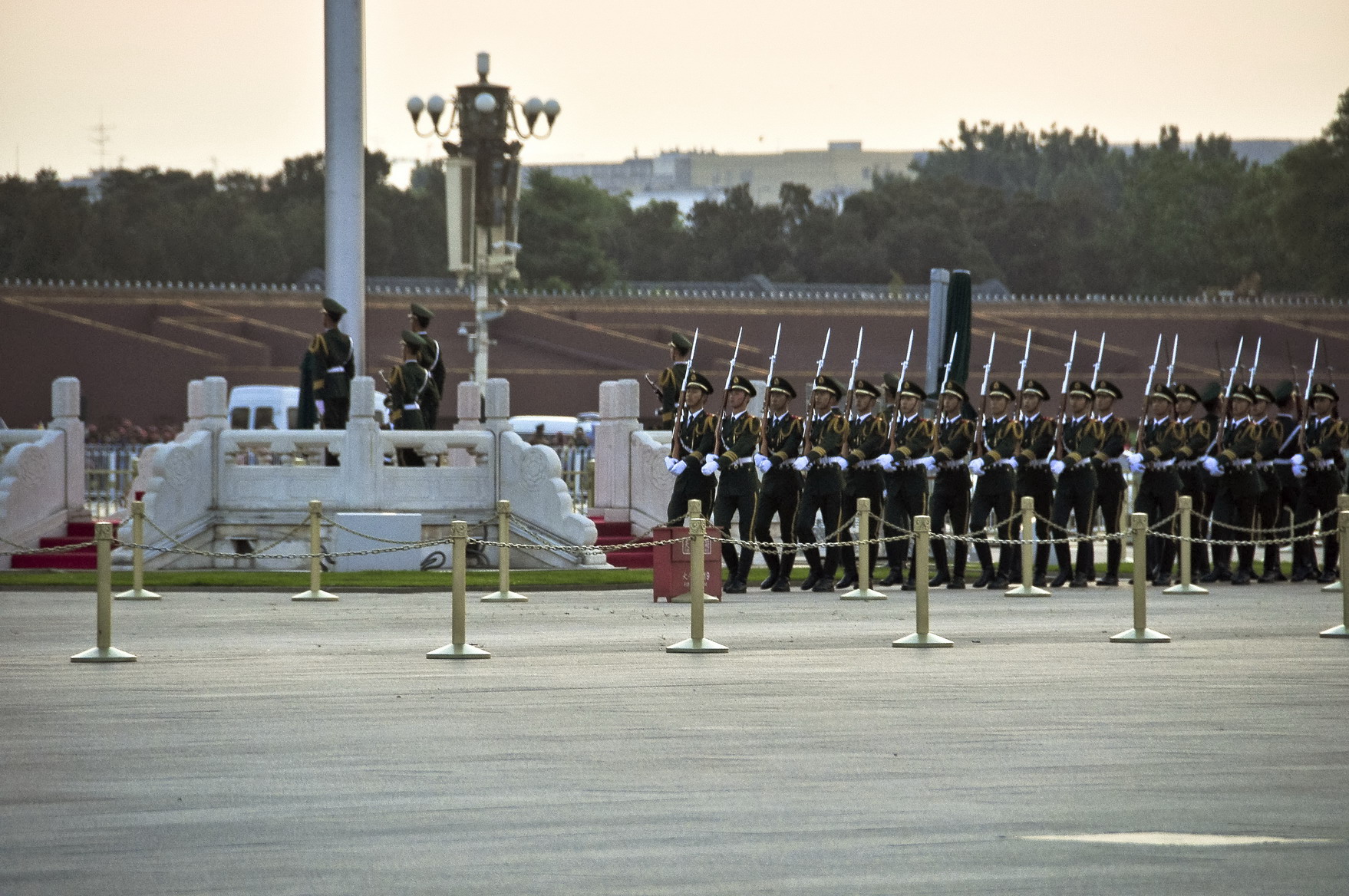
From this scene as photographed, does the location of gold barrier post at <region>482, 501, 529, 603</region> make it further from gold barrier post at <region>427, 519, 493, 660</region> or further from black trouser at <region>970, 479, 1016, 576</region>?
black trouser at <region>970, 479, 1016, 576</region>

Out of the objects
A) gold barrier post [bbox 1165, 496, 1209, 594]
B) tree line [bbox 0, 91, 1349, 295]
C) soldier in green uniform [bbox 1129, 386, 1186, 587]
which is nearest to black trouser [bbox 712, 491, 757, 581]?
gold barrier post [bbox 1165, 496, 1209, 594]

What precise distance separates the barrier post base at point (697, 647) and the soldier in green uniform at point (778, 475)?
Result: 15.0 ft

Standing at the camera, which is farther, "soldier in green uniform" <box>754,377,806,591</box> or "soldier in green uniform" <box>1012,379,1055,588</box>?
"soldier in green uniform" <box>1012,379,1055,588</box>

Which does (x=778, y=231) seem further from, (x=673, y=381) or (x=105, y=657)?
(x=105, y=657)

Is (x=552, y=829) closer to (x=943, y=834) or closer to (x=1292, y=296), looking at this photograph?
(x=943, y=834)

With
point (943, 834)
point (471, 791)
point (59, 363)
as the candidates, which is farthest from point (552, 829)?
point (59, 363)

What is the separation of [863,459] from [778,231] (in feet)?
210

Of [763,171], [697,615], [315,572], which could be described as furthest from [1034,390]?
[763,171]

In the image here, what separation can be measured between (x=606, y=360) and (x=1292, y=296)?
20094mm

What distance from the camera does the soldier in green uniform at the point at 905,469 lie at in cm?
1453

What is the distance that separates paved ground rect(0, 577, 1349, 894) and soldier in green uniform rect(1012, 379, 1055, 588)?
14.2ft

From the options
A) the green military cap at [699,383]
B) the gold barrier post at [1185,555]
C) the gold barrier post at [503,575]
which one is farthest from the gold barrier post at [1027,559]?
the gold barrier post at [503,575]

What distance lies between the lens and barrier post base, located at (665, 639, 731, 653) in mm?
9719

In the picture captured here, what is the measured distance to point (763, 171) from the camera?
5615 inches
